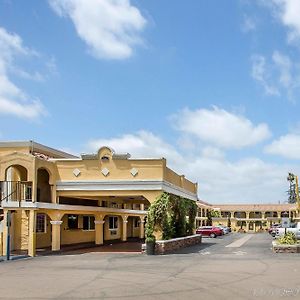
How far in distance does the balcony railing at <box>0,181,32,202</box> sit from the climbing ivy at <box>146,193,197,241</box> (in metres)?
7.36

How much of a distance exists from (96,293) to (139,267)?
22.9 feet

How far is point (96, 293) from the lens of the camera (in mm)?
13742

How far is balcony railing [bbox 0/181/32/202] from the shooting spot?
97.5ft

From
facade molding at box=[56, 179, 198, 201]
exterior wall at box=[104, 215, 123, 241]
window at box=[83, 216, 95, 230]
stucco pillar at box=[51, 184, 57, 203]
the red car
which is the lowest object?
the red car

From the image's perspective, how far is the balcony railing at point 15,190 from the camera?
29.7m

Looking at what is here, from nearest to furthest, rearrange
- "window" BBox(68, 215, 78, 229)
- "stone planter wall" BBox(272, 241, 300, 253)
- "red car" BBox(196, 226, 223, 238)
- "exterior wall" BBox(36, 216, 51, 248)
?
"stone planter wall" BBox(272, 241, 300, 253), "exterior wall" BBox(36, 216, 51, 248), "window" BBox(68, 215, 78, 229), "red car" BBox(196, 226, 223, 238)

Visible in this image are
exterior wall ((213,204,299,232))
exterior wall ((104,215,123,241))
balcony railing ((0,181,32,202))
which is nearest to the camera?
balcony railing ((0,181,32,202))

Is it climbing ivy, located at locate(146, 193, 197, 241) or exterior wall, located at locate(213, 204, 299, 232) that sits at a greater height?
climbing ivy, located at locate(146, 193, 197, 241)

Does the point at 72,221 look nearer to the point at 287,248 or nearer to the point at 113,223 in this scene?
the point at 113,223

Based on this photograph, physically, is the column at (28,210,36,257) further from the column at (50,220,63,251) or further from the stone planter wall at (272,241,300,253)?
the stone planter wall at (272,241,300,253)

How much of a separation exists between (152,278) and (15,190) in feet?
50.3

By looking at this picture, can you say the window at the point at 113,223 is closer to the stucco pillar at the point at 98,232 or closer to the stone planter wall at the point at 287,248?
the stucco pillar at the point at 98,232

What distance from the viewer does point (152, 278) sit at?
1684 centimetres

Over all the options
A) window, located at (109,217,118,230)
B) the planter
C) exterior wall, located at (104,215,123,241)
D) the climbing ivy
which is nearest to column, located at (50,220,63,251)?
the climbing ivy
